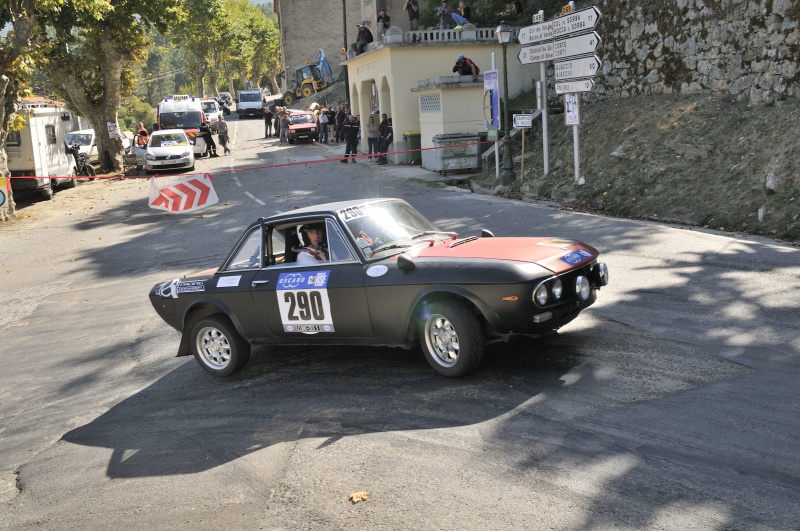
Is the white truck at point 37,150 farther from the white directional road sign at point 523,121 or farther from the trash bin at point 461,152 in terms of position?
the white directional road sign at point 523,121

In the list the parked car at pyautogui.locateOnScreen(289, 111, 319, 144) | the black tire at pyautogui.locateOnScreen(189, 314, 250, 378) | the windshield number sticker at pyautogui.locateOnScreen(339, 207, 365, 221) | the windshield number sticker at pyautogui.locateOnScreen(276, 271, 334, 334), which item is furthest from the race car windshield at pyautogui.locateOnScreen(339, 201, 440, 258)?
the parked car at pyautogui.locateOnScreen(289, 111, 319, 144)

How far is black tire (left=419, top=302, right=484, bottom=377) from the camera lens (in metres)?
6.60

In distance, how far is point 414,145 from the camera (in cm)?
3006

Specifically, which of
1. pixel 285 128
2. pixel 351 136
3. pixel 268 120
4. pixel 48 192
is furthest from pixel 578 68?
pixel 268 120

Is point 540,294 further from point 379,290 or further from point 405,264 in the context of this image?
point 379,290

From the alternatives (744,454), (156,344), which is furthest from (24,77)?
(744,454)

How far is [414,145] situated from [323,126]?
1449 cm

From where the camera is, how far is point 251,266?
26.1ft

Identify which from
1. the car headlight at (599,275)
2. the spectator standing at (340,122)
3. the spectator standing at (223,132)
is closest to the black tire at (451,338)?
the car headlight at (599,275)

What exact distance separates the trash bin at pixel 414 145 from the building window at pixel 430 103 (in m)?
1.79

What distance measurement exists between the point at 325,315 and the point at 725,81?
13434mm

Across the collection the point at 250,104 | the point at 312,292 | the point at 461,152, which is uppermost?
the point at 250,104

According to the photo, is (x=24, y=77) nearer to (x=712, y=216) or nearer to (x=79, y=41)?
(x=79, y=41)

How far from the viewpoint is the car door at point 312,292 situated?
23.7ft
